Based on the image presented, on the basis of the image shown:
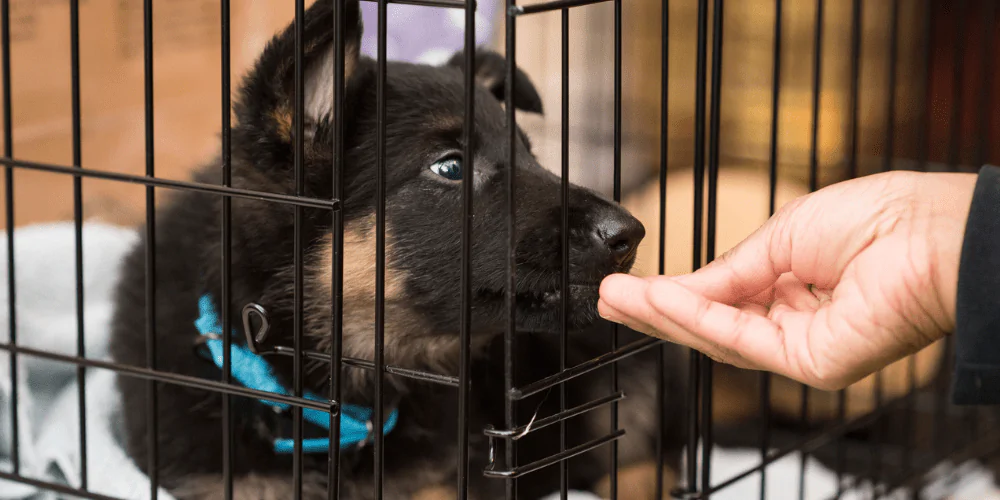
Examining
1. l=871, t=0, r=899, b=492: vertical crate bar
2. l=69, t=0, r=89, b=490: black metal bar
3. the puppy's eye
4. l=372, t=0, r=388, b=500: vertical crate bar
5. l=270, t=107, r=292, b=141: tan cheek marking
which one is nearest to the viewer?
l=372, t=0, r=388, b=500: vertical crate bar

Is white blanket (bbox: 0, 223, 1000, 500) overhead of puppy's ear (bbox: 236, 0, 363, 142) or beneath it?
beneath

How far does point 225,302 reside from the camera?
4.63 ft

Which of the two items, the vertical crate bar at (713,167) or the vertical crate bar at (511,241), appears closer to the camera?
the vertical crate bar at (511,241)

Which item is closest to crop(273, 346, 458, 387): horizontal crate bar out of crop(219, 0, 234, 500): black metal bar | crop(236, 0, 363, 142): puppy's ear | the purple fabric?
crop(219, 0, 234, 500): black metal bar

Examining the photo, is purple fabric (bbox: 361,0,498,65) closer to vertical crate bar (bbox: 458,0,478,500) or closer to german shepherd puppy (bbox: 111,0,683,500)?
german shepherd puppy (bbox: 111,0,683,500)

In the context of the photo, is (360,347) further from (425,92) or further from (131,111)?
(131,111)

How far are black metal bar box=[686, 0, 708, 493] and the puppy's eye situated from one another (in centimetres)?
47

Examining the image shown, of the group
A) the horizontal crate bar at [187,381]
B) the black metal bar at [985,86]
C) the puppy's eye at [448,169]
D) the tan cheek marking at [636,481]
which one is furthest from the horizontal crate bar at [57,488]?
the black metal bar at [985,86]

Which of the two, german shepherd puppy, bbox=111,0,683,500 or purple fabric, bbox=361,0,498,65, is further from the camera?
purple fabric, bbox=361,0,498,65

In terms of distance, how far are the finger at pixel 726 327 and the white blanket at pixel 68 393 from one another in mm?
938

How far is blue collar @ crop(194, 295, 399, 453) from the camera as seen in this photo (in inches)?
69.8

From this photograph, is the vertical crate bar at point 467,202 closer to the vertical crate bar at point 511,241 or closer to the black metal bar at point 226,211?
the vertical crate bar at point 511,241

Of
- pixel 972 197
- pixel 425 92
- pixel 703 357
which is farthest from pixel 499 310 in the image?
pixel 972 197

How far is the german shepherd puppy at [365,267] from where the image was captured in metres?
1.64
